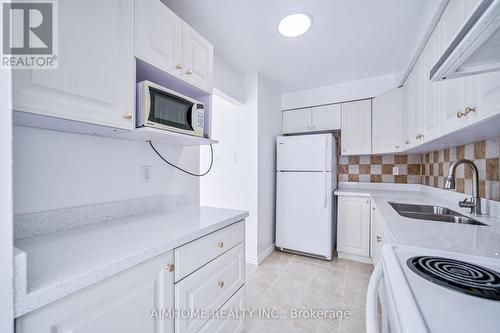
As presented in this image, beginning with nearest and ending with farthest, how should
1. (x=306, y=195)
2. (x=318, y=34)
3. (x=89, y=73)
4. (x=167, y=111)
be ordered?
(x=89, y=73) → (x=167, y=111) → (x=318, y=34) → (x=306, y=195)

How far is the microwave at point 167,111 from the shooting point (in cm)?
107

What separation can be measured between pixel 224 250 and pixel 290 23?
184 cm

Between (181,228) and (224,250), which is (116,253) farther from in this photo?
(224,250)

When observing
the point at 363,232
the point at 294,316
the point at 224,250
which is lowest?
the point at 294,316

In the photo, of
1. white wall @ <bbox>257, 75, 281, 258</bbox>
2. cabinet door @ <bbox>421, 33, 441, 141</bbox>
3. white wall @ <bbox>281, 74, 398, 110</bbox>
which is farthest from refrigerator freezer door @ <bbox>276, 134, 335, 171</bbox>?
cabinet door @ <bbox>421, 33, 441, 141</bbox>

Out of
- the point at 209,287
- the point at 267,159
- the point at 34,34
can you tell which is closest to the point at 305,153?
the point at 267,159

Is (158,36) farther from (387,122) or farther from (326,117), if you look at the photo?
(387,122)

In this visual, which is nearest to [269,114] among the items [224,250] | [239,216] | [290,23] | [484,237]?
[290,23]

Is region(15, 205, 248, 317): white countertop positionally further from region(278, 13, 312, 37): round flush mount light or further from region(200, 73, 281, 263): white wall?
region(278, 13, 312, 37): round flush mount light

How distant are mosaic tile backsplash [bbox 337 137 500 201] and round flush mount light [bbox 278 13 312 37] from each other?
5.08 ft

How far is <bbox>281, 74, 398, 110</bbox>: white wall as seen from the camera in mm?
2703

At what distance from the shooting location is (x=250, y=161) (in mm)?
2621

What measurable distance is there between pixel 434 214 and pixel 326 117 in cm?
184

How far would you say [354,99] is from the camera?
2834mm
